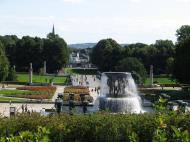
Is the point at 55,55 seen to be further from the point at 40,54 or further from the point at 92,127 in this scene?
the point at 92,127

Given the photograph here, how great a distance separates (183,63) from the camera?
60.5m

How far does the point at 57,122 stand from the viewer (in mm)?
17375

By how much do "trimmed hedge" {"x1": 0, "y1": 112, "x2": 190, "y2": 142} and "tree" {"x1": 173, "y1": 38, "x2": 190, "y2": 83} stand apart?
140 feet

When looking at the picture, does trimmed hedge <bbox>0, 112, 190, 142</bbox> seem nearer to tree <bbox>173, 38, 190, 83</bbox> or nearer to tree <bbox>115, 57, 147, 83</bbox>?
tree <bbox>173, 38, 190, 83</bbox>

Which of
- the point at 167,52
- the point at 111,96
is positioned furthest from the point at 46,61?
the point at 111,96

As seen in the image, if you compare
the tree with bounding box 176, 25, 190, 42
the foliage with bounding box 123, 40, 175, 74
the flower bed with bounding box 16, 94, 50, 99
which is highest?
the tree with bounding box 176, 25, 190, 42

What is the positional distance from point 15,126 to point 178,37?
81.7 meters

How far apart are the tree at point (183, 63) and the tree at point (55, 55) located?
160 feet

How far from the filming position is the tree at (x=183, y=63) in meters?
60.2

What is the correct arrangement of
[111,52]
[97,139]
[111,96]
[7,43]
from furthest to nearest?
[7,43] < [111,52] < [111,96] < [97,139]

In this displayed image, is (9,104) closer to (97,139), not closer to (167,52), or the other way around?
(97,139)

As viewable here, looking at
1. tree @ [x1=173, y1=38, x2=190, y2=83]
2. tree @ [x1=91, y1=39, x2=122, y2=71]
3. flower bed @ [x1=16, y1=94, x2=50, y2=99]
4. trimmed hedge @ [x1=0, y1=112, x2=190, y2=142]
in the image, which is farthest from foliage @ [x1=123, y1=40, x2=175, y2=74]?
trimmed hedge @ [x1=0, y1=112, x2=190, y2=142]

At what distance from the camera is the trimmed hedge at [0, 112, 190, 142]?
55.9 feet

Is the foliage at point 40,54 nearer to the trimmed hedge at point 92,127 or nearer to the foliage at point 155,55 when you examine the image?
the foliage at point 155,55
